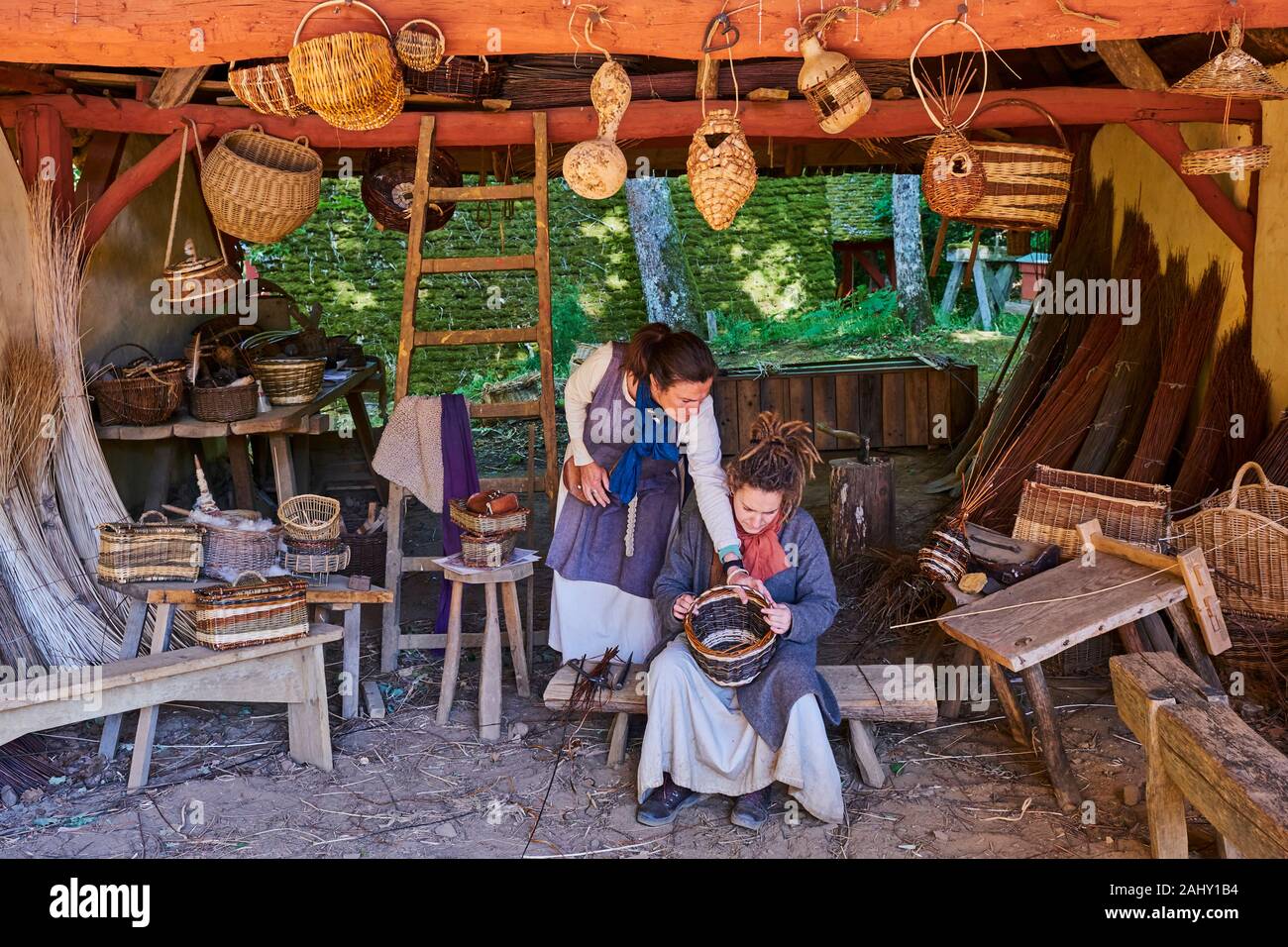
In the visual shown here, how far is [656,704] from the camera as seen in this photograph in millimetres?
3744

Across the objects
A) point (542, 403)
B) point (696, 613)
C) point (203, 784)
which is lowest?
point (203, 784)

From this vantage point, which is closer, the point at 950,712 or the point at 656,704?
the point at 656,704

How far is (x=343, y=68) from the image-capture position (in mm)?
3793

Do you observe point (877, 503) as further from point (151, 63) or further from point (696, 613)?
point (151, 63)

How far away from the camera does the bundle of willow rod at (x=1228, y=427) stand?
17.0ft

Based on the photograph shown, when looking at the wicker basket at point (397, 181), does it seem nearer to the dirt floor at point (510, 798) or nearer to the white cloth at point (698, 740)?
the dirt floor at point (510, 798)

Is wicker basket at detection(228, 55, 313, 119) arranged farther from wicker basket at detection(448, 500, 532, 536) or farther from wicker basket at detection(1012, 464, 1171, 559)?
wicker basket at detection(1012, 464, 1171, 559)

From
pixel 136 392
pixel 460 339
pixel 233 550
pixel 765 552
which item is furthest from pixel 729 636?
pixel 136 392

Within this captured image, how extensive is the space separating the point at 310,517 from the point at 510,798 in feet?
6.03

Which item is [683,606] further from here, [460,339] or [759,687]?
[460,339]

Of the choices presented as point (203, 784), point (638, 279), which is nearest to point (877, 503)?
point (203, 784)

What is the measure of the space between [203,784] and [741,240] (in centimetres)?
1155

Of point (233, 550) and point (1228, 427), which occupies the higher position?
point (1228, 427)

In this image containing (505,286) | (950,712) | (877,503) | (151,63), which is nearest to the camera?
(151,63)
